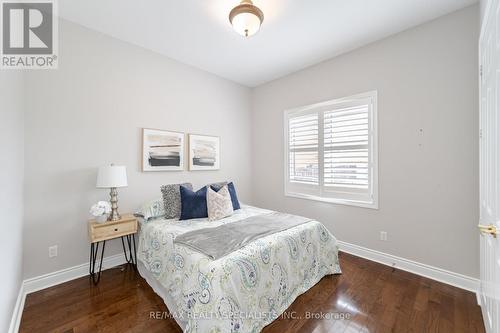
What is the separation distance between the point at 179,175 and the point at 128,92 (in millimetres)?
1324

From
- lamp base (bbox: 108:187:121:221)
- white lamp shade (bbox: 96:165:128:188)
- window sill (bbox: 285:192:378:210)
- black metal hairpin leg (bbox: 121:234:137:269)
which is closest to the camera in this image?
white lamp shade (bbox: 96:165:128:188)

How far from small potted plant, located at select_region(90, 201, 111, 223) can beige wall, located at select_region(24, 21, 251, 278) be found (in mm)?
312

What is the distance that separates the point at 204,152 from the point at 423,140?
9.77 ft

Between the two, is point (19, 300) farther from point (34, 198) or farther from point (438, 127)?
point (438, 127)

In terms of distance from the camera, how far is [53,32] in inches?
88.7

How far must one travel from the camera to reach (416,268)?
243 cm

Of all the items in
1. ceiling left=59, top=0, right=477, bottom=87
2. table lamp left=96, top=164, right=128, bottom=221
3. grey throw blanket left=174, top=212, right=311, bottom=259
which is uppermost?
ceiling left=59, top=0, right=477, bottom=87

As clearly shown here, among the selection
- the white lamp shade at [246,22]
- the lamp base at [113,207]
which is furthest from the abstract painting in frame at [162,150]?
the white lamp shade at [246,22]

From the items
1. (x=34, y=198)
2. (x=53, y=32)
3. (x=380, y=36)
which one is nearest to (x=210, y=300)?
(x=34, y=198)

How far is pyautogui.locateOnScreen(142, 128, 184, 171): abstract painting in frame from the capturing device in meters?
2.88

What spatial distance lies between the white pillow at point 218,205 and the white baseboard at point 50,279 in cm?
135

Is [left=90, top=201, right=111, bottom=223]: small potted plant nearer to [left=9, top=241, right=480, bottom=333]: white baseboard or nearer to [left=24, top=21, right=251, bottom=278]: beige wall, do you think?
[left=24, top=21, right=251, bottom=278]: beige wall

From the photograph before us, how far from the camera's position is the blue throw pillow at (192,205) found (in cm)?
256

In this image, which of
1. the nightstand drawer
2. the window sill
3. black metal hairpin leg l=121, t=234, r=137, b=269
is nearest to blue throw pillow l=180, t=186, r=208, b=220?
the nightstand drawer
